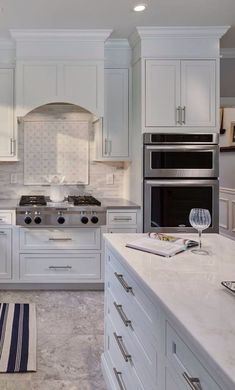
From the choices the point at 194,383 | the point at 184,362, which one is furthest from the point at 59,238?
the point at 194,383

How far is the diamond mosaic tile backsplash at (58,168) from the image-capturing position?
14.8 feet

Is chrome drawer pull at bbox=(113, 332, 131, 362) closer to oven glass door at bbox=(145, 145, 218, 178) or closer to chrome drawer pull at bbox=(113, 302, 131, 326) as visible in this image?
chrome drawer pull at bbox=(113, 302, 131, 326)

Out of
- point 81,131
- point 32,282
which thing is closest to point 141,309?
point 32,282

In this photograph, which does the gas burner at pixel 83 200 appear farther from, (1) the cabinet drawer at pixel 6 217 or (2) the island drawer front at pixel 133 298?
(2) the island drawer front at pixel 133 298

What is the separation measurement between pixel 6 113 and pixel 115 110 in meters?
1.18

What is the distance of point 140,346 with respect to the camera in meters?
1.52

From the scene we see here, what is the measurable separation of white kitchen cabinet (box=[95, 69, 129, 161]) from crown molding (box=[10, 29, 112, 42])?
40 centimetres

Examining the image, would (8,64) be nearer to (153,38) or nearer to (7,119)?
(7,119)

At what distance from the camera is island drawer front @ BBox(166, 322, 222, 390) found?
0.88m

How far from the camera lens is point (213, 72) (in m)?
3.81

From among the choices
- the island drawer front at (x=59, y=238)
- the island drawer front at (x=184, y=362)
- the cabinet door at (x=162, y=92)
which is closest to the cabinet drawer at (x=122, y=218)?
the island drawer front at (x=59, y=238)

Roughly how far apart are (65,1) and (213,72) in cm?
159

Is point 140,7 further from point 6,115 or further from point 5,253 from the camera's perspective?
point 5,253

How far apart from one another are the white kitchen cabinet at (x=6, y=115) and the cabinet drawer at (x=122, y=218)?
1284mm
